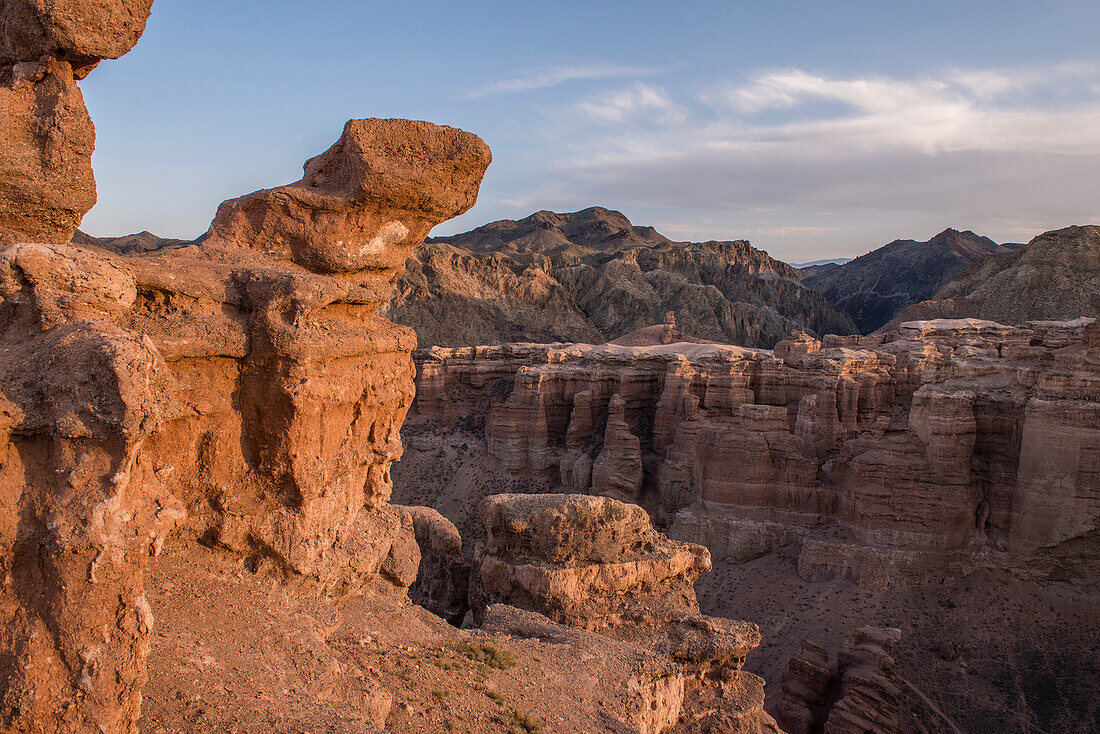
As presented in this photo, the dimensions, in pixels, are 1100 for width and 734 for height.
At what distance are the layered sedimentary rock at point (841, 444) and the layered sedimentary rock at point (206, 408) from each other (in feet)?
69.2

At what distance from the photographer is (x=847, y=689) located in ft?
63.4

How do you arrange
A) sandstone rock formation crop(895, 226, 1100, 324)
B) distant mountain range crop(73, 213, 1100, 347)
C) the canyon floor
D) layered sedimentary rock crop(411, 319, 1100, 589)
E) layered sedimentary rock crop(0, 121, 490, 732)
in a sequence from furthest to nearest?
distant mountain range crop(73, 213, 1100, 347)
sandstone rock formation crop(895, 226, 1100, 324)
layered sedimentary rock crop(411, 319, 1100, 589)
the canyon floor
layered sedimentary rock crop(0, 121, 490, 732)

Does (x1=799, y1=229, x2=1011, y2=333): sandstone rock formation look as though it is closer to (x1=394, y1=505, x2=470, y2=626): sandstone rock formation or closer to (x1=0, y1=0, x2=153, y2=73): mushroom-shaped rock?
(x1=394, y1=505, x2=470, y2=626): sandstone rock formation

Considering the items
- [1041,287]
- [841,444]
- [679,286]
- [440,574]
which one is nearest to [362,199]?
[440,574]

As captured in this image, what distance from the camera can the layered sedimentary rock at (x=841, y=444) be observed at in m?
24.0

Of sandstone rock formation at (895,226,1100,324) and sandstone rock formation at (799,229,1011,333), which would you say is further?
sandstone rock formation at (799,229,1011,333)

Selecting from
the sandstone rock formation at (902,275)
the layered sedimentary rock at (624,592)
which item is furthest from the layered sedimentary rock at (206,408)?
the sandstone rock formation at (902,275)

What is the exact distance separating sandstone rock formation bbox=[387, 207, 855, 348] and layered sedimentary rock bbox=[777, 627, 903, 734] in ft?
152

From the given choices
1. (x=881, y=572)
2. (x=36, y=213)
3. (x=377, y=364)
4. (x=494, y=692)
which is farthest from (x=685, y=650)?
(x=881, y=572)

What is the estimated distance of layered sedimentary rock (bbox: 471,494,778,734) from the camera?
42.8 ft

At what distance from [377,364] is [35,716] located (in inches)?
221

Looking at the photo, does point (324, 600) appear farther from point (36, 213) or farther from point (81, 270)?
point (36, 213)

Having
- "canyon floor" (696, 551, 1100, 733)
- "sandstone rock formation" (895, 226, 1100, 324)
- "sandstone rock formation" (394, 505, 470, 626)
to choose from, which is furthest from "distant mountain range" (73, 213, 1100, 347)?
"canyon floor" (696, 551, 1100, 733)

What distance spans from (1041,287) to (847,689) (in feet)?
202
